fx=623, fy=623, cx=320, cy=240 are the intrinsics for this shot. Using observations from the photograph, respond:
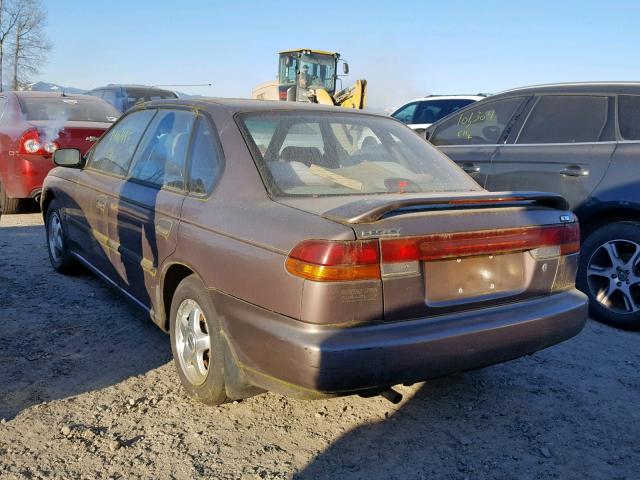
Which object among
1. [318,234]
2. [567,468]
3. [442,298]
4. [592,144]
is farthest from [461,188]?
[592,144]

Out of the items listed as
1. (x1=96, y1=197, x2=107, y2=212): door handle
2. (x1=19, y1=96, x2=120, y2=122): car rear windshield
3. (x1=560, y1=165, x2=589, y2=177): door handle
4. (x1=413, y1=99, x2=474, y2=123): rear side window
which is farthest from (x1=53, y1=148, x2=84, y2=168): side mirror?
(x1=413, y1=99, x2=474, y2=123): rear side window

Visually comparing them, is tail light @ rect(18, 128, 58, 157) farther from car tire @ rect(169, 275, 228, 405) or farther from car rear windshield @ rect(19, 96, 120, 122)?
car tire @ rect(169, 275, 228, 405)

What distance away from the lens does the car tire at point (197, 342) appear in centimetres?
289

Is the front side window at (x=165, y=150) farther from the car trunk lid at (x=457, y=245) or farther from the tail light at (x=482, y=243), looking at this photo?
the tail light at (x=482, y=243)

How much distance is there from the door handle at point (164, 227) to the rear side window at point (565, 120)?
10.6 ft

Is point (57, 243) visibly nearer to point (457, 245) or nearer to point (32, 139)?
point (32, 139)

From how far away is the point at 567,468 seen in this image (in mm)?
2670

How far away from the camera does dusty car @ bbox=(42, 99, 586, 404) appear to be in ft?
7.90

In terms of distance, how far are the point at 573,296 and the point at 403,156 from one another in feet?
3.96

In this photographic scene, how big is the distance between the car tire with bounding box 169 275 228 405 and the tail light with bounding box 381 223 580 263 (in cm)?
94

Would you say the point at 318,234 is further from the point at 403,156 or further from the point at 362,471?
the point at 403,156

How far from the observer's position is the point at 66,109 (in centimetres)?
804

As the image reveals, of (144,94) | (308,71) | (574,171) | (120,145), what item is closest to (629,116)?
(574,171)

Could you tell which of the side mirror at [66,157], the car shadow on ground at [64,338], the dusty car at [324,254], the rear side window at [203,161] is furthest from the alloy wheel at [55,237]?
the rear side window at [203,161]
